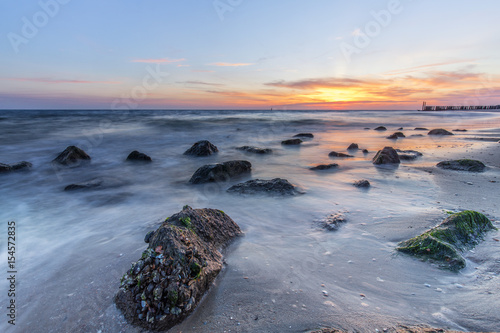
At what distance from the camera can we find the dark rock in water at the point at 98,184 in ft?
23.8

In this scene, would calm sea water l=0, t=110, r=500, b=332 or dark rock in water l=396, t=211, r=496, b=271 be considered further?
dark rock in water l=396, t=211, r=496, b=271

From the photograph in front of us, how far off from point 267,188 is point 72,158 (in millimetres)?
8518

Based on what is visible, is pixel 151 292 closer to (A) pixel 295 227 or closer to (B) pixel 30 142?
(A) pixel 295 227

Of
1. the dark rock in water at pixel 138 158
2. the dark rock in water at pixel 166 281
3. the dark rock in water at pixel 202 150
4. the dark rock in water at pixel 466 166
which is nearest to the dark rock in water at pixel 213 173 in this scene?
the dark rock in water at pixel 166 281

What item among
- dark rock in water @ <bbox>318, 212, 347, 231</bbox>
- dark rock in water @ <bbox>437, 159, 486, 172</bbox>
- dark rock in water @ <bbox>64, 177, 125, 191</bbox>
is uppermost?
dark rock in water @ <bbox>437, 159, 486, 172</bbox>

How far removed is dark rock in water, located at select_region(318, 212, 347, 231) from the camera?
430 cm

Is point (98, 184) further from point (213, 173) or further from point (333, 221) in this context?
point (333, 221)

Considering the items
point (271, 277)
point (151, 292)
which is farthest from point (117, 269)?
point (271, 277)

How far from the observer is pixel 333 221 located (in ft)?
14.7

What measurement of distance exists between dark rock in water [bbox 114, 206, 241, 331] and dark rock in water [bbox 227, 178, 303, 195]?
3.23m

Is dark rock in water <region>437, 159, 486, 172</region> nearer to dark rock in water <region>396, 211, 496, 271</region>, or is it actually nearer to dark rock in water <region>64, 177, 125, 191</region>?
dark rock in water <region>396, 211, 496, 271</region>

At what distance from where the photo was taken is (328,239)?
3904mm

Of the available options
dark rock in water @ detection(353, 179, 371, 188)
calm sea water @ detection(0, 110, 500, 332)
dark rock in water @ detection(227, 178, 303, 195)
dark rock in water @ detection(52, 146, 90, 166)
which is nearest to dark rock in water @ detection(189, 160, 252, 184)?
calm sea water @ detection(0, 110, 500, 332)

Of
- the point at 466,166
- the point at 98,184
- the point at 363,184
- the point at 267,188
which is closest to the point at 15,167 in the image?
the point at 98,184
